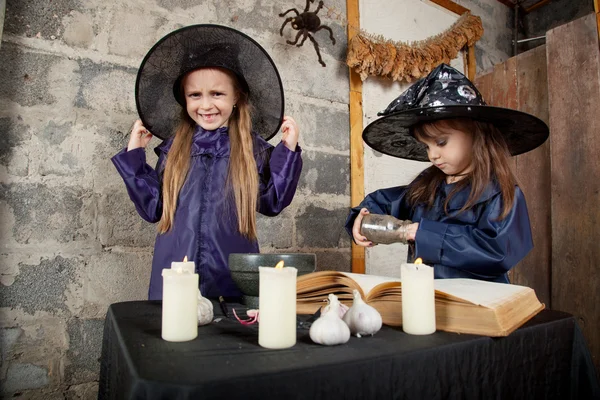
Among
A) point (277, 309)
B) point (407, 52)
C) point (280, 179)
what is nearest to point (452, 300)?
point (277, 309)

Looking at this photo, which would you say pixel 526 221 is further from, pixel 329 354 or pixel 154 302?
pixel 154 302

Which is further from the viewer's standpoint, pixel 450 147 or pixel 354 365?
pixel 450 147

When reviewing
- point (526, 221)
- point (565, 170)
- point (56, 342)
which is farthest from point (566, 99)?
point (56, 342)

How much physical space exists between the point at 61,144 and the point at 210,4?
900mm

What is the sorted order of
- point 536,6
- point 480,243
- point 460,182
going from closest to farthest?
1. point 480,243
2. point 460,182
3. point 536,6

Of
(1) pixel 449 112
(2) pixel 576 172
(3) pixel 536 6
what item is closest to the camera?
(1) pixel 449 112

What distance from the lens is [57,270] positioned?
5.12 ft

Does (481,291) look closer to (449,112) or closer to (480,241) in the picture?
(480,241)

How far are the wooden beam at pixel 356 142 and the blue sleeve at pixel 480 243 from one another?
120 cm

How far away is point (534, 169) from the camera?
236 cm

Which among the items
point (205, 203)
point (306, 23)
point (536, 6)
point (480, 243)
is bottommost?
point (480, 243)

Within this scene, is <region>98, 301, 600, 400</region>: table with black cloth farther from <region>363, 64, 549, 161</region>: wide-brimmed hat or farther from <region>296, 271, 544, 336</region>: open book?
<region>363, 64, 549, 161</region>: wide-brimmed hat

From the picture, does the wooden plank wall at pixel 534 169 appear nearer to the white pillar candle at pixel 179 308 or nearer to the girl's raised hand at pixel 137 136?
the girl's raised hand at pixel 137 136

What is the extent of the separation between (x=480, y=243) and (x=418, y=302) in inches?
20.0
